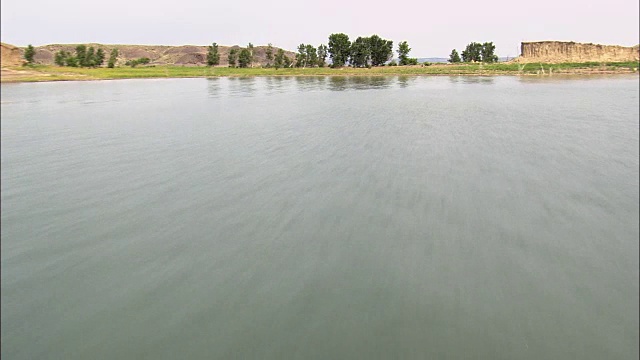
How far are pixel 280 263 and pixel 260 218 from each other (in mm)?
2723

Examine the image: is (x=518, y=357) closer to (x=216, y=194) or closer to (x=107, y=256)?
(x=107, y=256)

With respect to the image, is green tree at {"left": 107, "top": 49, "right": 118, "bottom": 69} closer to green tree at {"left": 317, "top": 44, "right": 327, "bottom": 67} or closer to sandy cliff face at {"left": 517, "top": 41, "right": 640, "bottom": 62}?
green tree at {"left": 317, "top": 44, "right": 327, "bottom": 67}

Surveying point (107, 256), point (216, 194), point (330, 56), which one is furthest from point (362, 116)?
point (330, 56)

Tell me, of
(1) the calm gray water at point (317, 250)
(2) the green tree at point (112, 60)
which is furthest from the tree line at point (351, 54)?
(1) the calm gray water at point (317, 250)

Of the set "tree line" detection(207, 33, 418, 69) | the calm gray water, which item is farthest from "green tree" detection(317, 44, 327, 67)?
the calm gray water

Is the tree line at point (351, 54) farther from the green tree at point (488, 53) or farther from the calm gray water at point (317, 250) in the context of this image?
the calm gray water at point (317, 250)

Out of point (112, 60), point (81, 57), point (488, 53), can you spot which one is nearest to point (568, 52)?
point (488, 53)

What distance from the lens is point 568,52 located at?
14212cm

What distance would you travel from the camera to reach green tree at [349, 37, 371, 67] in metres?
124

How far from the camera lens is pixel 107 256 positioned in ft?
30.4

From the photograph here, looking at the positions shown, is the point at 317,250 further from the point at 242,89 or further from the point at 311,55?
the point at 311,55

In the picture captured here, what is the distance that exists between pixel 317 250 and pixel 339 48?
124 meters

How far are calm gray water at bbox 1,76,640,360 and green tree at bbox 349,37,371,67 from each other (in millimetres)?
111265

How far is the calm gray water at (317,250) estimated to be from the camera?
6.83 meters
